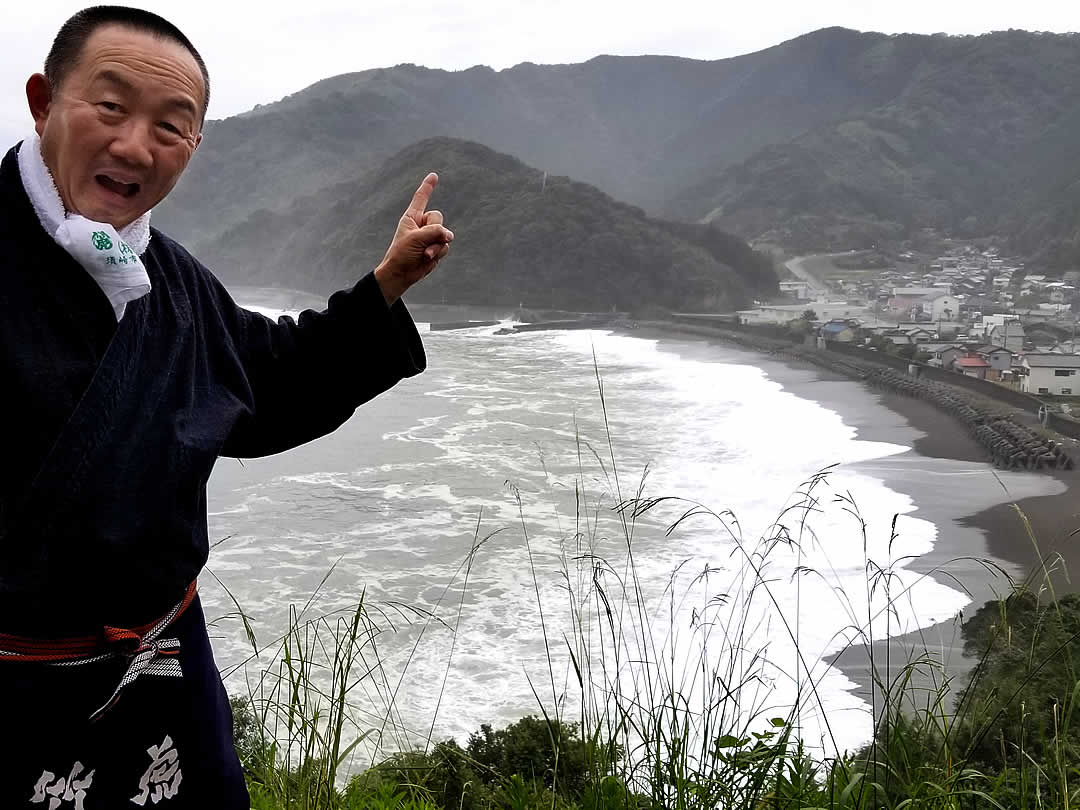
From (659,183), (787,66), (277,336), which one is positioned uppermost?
(787,66)

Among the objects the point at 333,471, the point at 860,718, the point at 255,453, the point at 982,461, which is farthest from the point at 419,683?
the point at 982,461

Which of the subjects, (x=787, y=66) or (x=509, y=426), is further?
(x=787, y=66)

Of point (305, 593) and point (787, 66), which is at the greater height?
point (787, 66)

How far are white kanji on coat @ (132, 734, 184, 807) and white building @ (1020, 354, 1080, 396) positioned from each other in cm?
2322

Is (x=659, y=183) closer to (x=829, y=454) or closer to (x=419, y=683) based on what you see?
(x=829, y=454)

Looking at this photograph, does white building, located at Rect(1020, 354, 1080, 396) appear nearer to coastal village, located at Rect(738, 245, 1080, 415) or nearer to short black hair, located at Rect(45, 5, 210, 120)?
coastal village, located at Rect(738, 245, 1080, 415)

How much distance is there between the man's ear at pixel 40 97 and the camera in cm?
91

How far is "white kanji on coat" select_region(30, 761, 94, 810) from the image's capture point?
851 mm

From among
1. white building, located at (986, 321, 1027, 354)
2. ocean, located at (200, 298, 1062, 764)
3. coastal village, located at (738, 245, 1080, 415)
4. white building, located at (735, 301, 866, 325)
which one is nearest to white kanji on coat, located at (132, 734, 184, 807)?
ocean, located at (200, 298, 1062, 764)

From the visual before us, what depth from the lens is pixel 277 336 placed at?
1.13 metres

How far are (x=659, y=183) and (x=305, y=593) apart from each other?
9107 cm

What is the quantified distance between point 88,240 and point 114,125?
125 millimetres

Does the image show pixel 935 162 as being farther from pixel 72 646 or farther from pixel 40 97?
pixel 72 646

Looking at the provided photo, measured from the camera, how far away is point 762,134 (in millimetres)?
99062
